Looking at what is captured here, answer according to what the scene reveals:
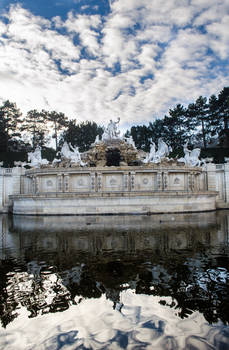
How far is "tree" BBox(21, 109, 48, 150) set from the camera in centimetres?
6234

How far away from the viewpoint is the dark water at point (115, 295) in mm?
4520

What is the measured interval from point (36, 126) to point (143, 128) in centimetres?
2781

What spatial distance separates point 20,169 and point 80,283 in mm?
26021

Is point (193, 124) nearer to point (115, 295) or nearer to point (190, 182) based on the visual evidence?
point (190, 182)

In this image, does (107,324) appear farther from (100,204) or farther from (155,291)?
(100,204)

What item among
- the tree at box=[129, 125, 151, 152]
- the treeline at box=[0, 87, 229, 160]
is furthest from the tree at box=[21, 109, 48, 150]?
the tree at box=[129, 125, 151, 152]

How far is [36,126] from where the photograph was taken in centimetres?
6353

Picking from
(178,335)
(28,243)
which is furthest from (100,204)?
(178,335)

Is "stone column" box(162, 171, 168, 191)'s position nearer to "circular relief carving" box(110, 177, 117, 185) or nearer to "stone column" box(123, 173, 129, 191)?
"stone column" box(123, 173, 129, 191)

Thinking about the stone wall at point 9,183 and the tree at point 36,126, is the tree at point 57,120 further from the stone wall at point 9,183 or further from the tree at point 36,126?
the stone wall at point 9,183

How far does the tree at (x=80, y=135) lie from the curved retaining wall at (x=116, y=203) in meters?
44.3

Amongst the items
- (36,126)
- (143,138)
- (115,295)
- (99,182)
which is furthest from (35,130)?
(115,295)

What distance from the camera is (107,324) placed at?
4.97 m

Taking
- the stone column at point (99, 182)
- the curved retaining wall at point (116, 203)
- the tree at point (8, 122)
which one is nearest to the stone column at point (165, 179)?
the curved retaining wall at point (116, 203)
